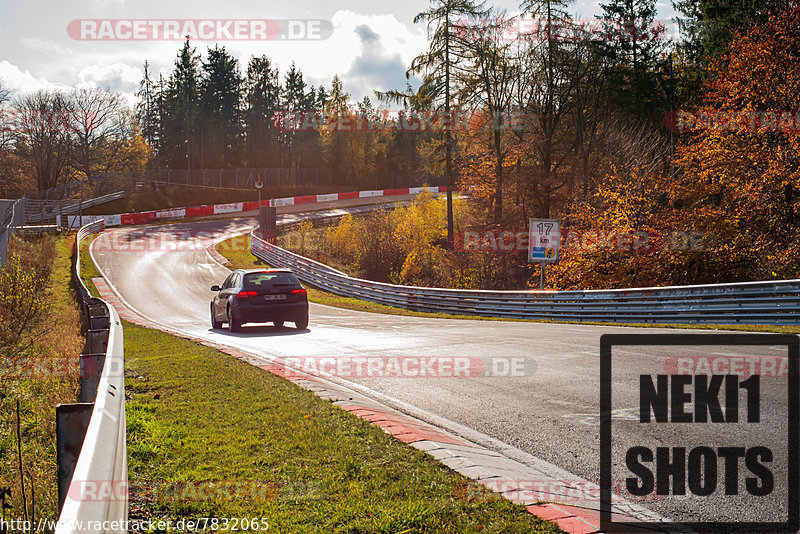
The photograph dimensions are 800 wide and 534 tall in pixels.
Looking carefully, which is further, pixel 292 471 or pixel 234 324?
pixel 234 324

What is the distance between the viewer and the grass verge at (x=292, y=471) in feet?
12.7

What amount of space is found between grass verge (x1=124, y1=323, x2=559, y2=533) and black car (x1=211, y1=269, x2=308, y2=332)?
8992 millimetres

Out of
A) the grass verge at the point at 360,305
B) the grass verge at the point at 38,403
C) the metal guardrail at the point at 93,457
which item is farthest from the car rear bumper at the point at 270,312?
the metal guardrail at the point at 93,457

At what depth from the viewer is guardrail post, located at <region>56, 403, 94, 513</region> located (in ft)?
10.3

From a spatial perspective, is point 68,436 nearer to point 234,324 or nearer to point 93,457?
point 93,457

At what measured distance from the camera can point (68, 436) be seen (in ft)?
10.4

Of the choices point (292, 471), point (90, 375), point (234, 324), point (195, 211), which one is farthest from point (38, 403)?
point (195, 211)

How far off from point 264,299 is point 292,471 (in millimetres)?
12311

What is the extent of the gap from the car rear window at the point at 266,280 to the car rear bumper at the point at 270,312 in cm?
50

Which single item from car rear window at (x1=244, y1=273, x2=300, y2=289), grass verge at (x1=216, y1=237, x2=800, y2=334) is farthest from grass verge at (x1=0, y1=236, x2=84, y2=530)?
grass verge at (x1=216, y1=237, x2=800, y2=334)

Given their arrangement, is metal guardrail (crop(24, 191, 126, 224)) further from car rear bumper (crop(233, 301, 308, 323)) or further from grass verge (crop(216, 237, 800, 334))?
car rear bumper (crop(233, 301, 308, 323))

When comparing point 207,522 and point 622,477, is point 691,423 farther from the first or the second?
point 207,522

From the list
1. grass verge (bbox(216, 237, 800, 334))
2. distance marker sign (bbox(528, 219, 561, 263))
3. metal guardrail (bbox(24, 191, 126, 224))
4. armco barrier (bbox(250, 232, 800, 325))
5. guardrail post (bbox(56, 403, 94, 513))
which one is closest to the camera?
guardrail post (bbox(56, 403, 94, 513))

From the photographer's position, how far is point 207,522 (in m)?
3.90
